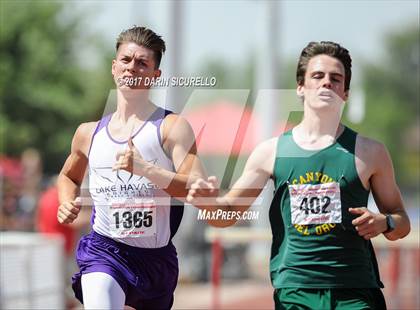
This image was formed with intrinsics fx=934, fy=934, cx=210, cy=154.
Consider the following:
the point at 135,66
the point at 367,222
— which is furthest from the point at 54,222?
the point at 367,222

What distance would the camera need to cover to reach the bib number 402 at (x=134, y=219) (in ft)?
16.8

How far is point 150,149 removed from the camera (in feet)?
16.6

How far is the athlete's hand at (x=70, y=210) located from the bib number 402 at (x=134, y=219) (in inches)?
8.6

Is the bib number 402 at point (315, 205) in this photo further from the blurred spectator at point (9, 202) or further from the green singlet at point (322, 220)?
the blurred spectator at point (9, 202)

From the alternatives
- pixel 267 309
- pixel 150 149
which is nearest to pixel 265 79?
pixel 267 309

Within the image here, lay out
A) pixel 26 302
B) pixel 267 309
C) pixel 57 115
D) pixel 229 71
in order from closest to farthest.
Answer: pixel 26 302, pixel 267 309, pixel 57 115, pixel 229 71

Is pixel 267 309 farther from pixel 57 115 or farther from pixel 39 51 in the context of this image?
pixel 57 115

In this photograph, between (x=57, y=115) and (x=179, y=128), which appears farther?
(x=57, y=115)

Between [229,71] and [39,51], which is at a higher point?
[229,71]

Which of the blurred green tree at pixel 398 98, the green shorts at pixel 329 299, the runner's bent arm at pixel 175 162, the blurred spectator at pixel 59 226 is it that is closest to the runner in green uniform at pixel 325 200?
the green shorts at pixel 329 299

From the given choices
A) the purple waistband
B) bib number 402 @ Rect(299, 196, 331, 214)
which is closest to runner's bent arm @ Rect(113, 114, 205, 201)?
the purple waistband

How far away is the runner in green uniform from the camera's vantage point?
15.6 feet

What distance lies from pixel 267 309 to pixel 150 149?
7.50m

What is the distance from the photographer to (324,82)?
486 cm
